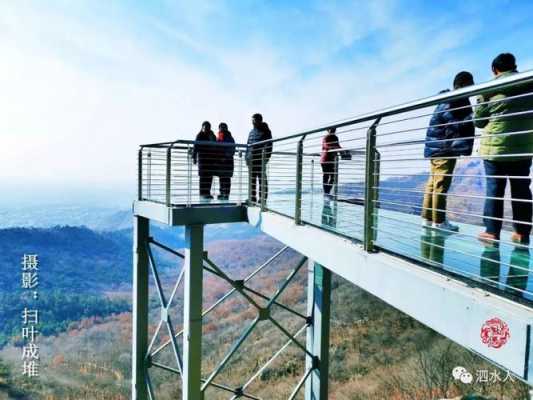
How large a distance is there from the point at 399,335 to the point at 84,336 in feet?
55.9

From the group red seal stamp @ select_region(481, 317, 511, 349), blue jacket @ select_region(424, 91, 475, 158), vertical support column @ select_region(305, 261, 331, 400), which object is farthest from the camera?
vertical support column @ select_region(305, 261, 331, 400)

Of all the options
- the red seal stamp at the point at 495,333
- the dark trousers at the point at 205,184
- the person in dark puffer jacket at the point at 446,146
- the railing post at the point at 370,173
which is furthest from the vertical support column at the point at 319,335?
the red seal stamp at the point at 495,333

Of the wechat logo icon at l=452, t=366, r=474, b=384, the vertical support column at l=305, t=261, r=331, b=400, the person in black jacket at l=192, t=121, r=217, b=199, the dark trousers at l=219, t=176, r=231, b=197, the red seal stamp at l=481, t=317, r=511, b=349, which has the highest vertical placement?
the person in black jacket at l=192, t=121, r=217, b=199

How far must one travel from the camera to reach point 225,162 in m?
5.54

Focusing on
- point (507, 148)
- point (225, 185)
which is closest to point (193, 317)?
point (225, 185)

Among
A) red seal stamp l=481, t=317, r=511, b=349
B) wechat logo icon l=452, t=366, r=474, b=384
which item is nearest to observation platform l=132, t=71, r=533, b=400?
red seal stamp l=481, t=317, r=511, b=349

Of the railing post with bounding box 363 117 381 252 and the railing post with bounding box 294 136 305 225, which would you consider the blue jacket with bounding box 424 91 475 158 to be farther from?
the railing post with bounding box 294 136 305 225

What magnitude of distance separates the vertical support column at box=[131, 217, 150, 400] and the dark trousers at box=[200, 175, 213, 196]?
1.09 meters

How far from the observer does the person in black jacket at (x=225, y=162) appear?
Result: 529 cm

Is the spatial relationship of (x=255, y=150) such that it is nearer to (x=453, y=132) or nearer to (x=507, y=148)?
(x=453, y=132)

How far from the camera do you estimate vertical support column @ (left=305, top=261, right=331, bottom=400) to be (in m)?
5.36

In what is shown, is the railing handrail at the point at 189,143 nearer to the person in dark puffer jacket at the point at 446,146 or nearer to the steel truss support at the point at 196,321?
the steel truss support at the point at 196,321

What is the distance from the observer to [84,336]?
22.2m

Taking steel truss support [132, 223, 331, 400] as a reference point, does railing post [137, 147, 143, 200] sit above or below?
above
